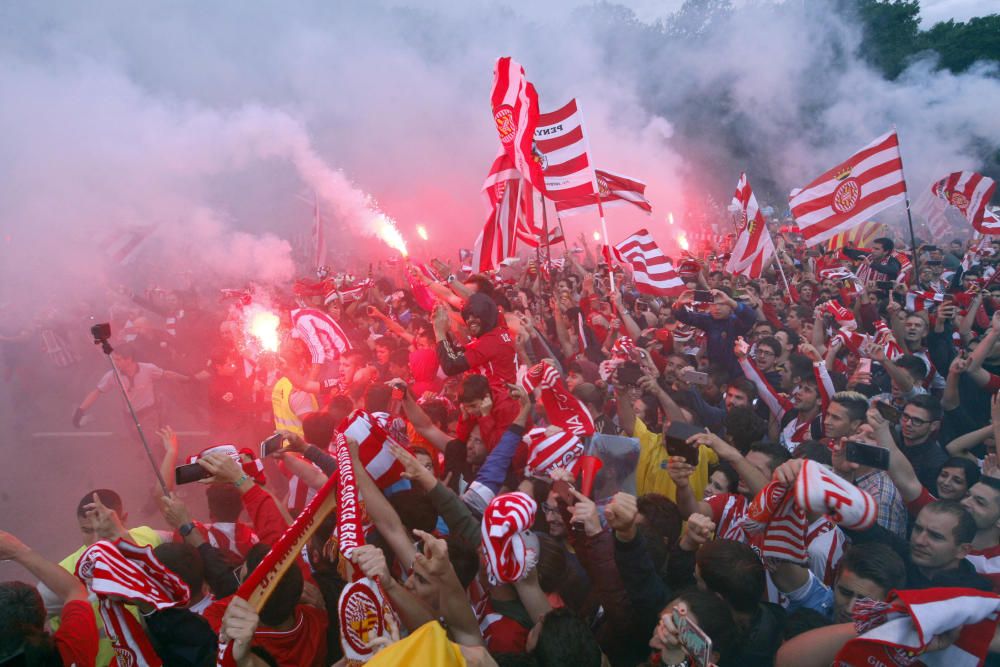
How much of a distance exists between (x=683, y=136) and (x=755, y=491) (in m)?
30.8

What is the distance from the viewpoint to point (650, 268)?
8.23 m

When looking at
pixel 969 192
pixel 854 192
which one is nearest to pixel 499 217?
pixel 854 192

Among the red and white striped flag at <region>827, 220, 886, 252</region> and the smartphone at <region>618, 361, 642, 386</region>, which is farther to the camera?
the red and white striped flag at <region>827, 220, 886, 252</region>

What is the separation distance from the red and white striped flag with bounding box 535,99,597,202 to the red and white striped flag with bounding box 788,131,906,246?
293 cm

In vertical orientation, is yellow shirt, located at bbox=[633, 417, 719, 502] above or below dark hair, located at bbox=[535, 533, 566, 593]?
above

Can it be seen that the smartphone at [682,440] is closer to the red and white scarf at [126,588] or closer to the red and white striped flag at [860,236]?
the red and white scarf at [126,588]

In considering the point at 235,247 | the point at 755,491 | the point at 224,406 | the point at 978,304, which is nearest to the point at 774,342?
the point at 978,304

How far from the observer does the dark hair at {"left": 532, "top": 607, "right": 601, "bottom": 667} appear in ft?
7.16

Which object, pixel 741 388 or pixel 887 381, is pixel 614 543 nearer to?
pixel 741 388

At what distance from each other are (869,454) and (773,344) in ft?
11.0

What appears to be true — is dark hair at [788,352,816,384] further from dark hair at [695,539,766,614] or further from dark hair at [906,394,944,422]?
dark hair at [695,539,766,614]

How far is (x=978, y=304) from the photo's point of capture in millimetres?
6891

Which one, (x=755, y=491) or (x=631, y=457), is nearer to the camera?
(x=755, y=491)

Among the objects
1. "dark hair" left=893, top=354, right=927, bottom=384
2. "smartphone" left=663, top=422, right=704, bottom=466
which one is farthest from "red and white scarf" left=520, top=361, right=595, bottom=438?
"dark hair" left=893, top=354, right=927, bottom=384
